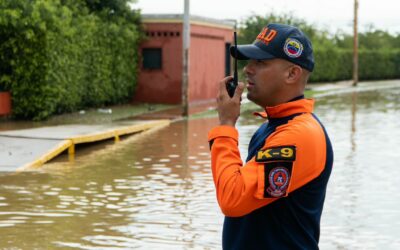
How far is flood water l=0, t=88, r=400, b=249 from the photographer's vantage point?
8.62 metres

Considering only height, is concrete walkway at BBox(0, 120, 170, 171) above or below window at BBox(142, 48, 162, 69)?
below

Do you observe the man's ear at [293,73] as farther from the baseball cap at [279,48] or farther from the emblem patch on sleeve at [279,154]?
the emblem patch on sleeve at [279,154]

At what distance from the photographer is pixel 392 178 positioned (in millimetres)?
12781

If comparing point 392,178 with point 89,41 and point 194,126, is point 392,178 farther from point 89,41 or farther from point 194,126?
point 89,41

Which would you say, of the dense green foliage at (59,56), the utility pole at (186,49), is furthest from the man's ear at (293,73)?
the utility pole at (186,49)

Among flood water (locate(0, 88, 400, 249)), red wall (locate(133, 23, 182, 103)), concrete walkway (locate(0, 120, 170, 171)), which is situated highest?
red wall (locate(133, 23, 182, 103))

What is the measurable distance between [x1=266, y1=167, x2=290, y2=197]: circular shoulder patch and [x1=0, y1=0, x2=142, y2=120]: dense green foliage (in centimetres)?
1743

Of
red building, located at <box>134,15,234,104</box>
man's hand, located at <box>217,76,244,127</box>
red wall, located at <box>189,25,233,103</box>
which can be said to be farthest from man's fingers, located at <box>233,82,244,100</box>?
red wall, located at <box>189,25,233,103</box>

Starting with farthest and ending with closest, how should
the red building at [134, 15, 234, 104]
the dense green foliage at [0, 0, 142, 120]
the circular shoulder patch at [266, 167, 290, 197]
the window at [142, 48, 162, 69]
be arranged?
1. the window at [142, 48, 162, 69]
2. the red building at [134, 15, 234, 104]
3. the dense green foliage at [0, 0, 142, 120]
4. the circular shoulder patch at [266, 167, 290, 197]

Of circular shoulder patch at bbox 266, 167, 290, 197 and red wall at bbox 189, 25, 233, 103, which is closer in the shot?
circular shoulder patch at bbox 266, 167, 290, 197

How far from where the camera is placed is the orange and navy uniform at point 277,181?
3.46m

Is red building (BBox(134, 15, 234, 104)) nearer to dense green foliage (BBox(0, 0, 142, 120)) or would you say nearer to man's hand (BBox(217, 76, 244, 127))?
dense green foliage (BBox(0, 0, 142, 120))

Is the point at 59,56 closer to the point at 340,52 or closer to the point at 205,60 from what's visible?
the point at 205,60

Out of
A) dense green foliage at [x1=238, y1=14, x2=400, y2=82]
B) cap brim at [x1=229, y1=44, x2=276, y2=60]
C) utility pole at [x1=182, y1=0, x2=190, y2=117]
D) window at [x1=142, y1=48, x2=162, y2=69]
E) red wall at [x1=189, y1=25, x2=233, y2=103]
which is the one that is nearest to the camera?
cap brim at [x1=229, y1=44, x2=276, y2=60]
